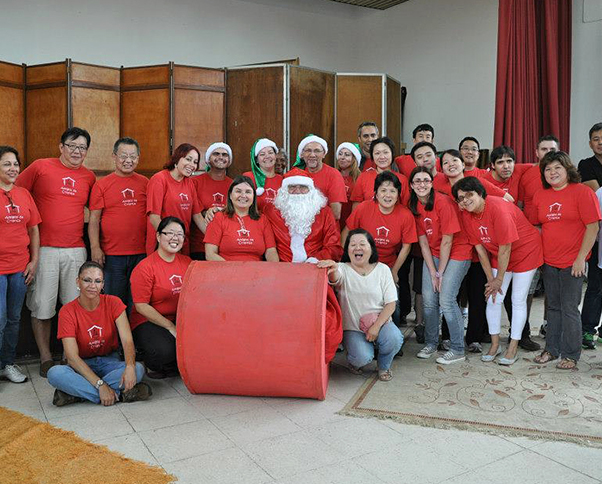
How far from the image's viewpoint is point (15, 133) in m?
7.51

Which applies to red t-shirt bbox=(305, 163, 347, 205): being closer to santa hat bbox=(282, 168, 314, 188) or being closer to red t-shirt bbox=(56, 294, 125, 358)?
santa hat bbox=(282, 168, 314, 188)

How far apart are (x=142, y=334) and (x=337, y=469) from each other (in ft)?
5.73

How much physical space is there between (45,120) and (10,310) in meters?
4.48

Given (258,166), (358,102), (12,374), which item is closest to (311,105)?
(358,102)

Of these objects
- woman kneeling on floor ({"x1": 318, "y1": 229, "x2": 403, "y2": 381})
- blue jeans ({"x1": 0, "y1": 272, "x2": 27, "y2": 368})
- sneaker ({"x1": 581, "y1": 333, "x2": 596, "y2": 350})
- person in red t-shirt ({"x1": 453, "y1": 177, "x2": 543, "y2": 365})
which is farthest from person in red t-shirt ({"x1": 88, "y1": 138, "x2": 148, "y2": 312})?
sneaker ({"x1": 581, "y1": 333, "x2": 596, "y2": 350})

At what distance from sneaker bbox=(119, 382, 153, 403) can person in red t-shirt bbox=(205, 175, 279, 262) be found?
0.93 m

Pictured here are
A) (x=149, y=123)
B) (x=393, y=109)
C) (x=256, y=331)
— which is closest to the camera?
(x=256, y=331)

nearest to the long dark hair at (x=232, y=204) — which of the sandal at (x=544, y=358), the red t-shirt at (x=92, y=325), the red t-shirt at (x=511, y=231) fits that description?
the red t-shirt at (x=92, y=325)

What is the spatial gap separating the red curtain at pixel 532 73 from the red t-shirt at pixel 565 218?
342 cm

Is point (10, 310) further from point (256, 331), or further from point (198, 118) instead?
point (198, 118)

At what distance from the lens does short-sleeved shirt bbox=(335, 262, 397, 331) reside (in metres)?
3.74

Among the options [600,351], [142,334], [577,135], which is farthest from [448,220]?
[577,135]

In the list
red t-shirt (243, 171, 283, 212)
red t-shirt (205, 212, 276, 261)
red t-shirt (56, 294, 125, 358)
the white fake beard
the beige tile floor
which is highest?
red t-shirt (243, 171, 283, 212)

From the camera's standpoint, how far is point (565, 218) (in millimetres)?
3898
